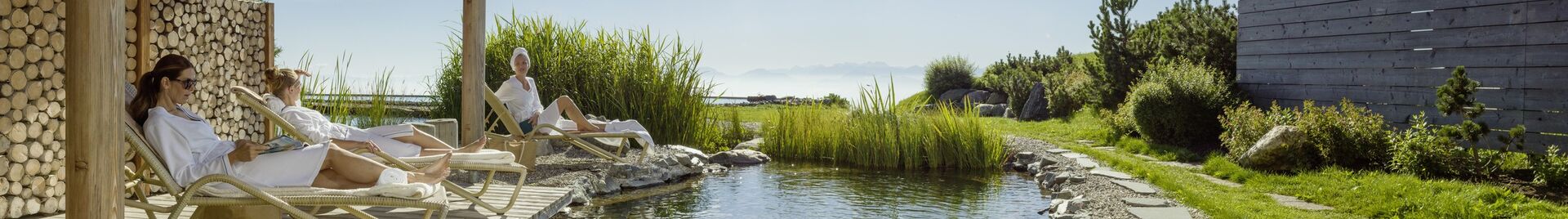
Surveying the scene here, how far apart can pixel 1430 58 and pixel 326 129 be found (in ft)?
24.3

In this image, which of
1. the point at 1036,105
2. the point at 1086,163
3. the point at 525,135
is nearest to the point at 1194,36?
the point at 1036,105

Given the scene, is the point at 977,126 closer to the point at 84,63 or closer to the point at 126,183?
the point at 126,183

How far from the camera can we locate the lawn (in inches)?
Result: 206

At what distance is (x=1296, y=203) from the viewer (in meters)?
5.77

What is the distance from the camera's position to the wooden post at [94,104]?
2920mm

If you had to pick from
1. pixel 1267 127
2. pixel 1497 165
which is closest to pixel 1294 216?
pixel 1497 165

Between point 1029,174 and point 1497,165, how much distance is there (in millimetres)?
2811

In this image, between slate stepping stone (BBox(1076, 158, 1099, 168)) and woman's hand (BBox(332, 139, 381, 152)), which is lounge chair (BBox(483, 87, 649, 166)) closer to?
woman's hand (BBox(332, 139, 381, 152))

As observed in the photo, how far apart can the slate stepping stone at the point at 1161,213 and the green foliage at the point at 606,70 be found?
4.75 meters

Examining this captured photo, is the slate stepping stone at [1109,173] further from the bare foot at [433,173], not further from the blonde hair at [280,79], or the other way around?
the blonde hair at [280,79]

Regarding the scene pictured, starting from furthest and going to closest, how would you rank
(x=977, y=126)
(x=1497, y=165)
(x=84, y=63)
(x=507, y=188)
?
(x=977, y=126)
(x=1497, y=165)
(x=507, y=188)
(x=84, y=63)

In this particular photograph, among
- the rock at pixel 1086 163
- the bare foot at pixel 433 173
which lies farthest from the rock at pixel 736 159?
the bare foot at pixel 433 173

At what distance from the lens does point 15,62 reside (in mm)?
4047

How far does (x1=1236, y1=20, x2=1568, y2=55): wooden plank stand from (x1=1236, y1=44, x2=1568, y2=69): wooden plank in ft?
0.11
